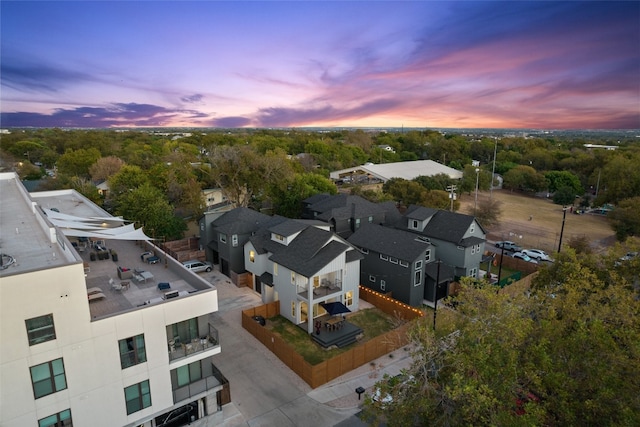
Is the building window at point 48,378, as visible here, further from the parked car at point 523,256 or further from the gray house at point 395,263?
the parked car at point 523,256

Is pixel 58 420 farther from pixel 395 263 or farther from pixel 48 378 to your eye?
pixel 395 263

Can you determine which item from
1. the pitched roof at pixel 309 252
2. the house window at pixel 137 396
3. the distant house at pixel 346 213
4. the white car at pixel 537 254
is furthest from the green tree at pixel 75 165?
the white car at pixel 537 254

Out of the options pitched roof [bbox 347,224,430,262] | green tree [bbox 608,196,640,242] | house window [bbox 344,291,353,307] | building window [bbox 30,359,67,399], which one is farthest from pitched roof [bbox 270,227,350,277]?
green tree [bbox 608,196,640,242]

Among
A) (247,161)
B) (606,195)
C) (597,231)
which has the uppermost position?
(247,161)

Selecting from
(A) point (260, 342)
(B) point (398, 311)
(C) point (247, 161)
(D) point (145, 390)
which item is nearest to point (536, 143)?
(C) point (247, 161)

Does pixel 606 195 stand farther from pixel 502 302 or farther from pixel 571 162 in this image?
pixel 502 302

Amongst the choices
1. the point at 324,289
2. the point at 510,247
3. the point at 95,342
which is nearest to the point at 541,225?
the point at 510,247

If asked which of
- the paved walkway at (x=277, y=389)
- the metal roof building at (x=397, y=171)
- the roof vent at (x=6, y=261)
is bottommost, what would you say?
the paved walkway at (x=277, y=389)
